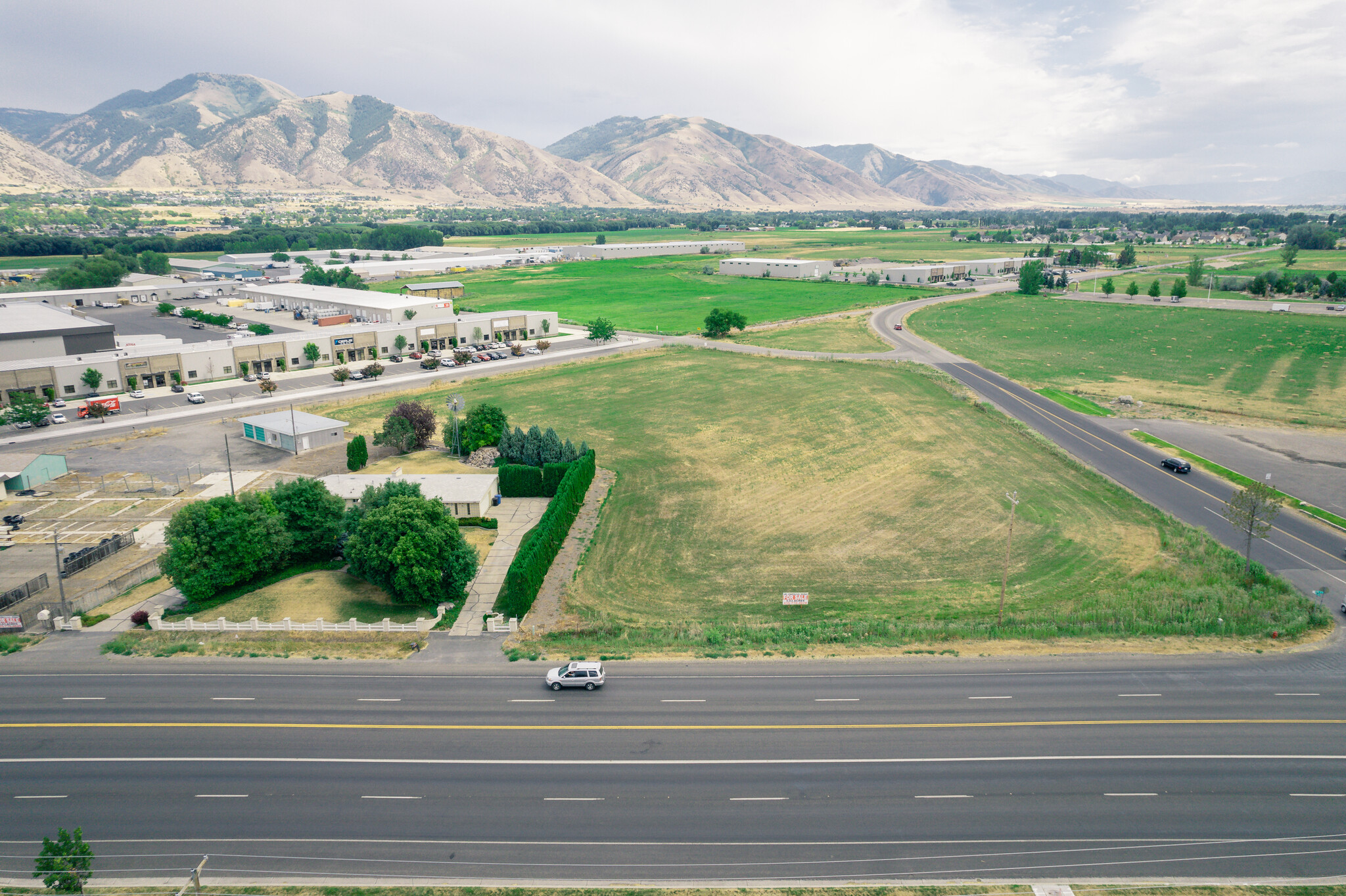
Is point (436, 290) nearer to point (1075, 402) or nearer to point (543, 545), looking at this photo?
point (1075, 402)

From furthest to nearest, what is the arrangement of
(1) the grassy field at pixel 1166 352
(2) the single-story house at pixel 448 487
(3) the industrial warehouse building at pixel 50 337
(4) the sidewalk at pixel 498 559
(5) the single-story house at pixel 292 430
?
(3) the industrial warehouse building at pixel 50 337 → (1) the grassy field at pixel 1166 352 → (5) the single-story house at pixel 292 430 → (2) the single-story house at pixel 448 487 → (4) the sidewalk at pixel 498 559

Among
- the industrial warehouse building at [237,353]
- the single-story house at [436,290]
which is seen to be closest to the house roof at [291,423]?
the industrial warehouse building at [237,353]

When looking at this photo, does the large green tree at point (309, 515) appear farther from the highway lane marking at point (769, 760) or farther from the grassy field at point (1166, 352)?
the grassy field at point (1166, 352)

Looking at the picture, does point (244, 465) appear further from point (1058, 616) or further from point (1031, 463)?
point (1031, 463)

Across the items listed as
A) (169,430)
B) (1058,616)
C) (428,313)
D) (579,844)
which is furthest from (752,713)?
(428,313)

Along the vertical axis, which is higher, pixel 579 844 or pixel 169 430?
pixel 169 430

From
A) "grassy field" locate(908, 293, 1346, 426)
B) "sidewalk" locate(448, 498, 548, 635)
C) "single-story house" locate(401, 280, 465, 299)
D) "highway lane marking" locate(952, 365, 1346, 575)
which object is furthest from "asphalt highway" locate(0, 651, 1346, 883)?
"single-story house" locate(401, 280, 465, 299)

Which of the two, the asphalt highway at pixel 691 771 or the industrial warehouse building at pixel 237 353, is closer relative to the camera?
the asphalt highway at pixel 691 771
